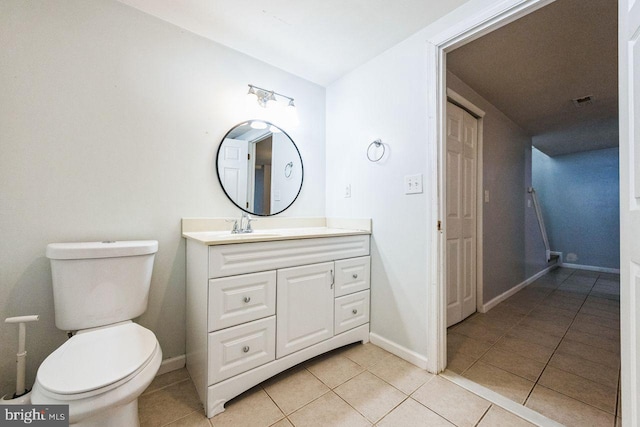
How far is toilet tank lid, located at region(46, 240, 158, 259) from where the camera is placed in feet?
3.79

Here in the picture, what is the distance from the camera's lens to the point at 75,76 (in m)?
1.35

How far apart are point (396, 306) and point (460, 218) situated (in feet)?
3.55

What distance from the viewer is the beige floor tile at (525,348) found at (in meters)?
1.73

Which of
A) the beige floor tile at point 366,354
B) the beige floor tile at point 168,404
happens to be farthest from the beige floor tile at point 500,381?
the beige floor tile at point 168,404

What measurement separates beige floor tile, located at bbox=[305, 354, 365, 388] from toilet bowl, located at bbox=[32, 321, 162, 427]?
3.01ft

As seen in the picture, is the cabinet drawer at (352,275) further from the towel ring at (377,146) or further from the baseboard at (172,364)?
the baseboard at (172,364)

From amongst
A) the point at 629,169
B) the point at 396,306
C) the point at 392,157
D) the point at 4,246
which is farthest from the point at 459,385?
the point at 4,246

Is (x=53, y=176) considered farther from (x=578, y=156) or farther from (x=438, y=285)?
(x=578, y=156)

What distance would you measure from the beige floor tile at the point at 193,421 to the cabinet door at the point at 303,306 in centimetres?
43

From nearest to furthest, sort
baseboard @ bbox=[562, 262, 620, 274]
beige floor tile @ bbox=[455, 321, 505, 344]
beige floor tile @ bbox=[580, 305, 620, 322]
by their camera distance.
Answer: beige floor tile @ bbox=[455, 321, 505, 344]
beige floor tile @ bbox=[580, 305, 620, 322]
baseboard @ bbox=[562, 262, 620, 274]

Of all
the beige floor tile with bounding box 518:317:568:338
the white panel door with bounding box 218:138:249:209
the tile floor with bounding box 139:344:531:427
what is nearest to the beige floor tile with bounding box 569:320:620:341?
the beige floor tile with bounding box 518:317:568:338

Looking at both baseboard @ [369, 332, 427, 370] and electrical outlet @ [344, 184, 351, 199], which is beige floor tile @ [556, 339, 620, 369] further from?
electrical outlet @ [344, 184, 351, 199]

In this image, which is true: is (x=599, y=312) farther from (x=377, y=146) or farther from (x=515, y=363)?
(x=377, y=146)

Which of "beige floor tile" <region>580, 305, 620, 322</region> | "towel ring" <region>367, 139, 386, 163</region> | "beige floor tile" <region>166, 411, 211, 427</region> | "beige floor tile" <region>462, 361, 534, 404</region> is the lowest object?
"beige floor tile" <region>166, 411, 211, 427</region>
